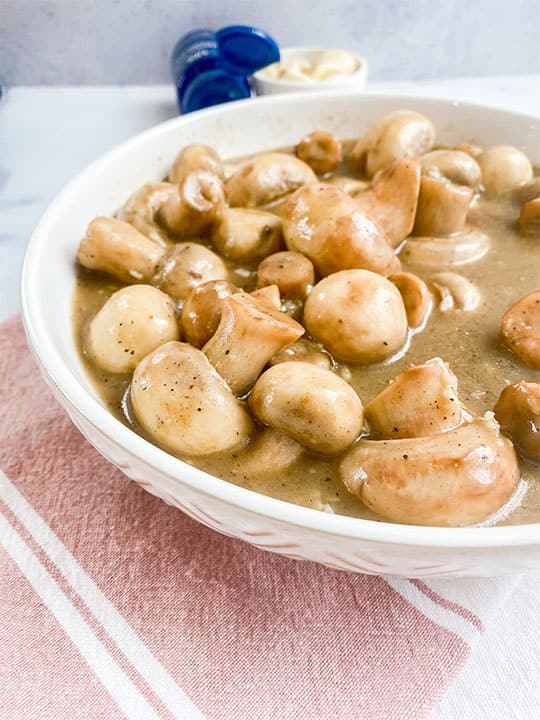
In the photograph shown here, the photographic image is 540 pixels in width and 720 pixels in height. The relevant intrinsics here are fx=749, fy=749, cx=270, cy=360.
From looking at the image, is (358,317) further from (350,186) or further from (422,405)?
(350,186)

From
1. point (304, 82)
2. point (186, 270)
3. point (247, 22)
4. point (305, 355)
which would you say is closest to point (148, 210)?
point (186, 270)

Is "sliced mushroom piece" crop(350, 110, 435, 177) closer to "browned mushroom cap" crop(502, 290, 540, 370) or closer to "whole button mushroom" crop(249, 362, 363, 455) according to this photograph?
"browned mushroom cap" crop(502, 290, 540, 370)

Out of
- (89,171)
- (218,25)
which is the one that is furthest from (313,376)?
(218,25)

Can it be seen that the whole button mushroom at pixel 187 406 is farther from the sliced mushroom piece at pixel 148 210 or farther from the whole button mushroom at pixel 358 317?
the sliced mushroom piece at pixel 148 210

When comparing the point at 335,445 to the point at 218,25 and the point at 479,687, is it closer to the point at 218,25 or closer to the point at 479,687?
the point at 479,687

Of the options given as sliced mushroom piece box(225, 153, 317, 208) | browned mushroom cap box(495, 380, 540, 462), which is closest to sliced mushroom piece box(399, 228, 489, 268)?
sliced mushroom piece box(225, 153, 317, 208)

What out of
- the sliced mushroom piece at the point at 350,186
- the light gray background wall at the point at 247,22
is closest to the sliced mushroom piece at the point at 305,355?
the sliced mushroom piece at the point at 350,186
